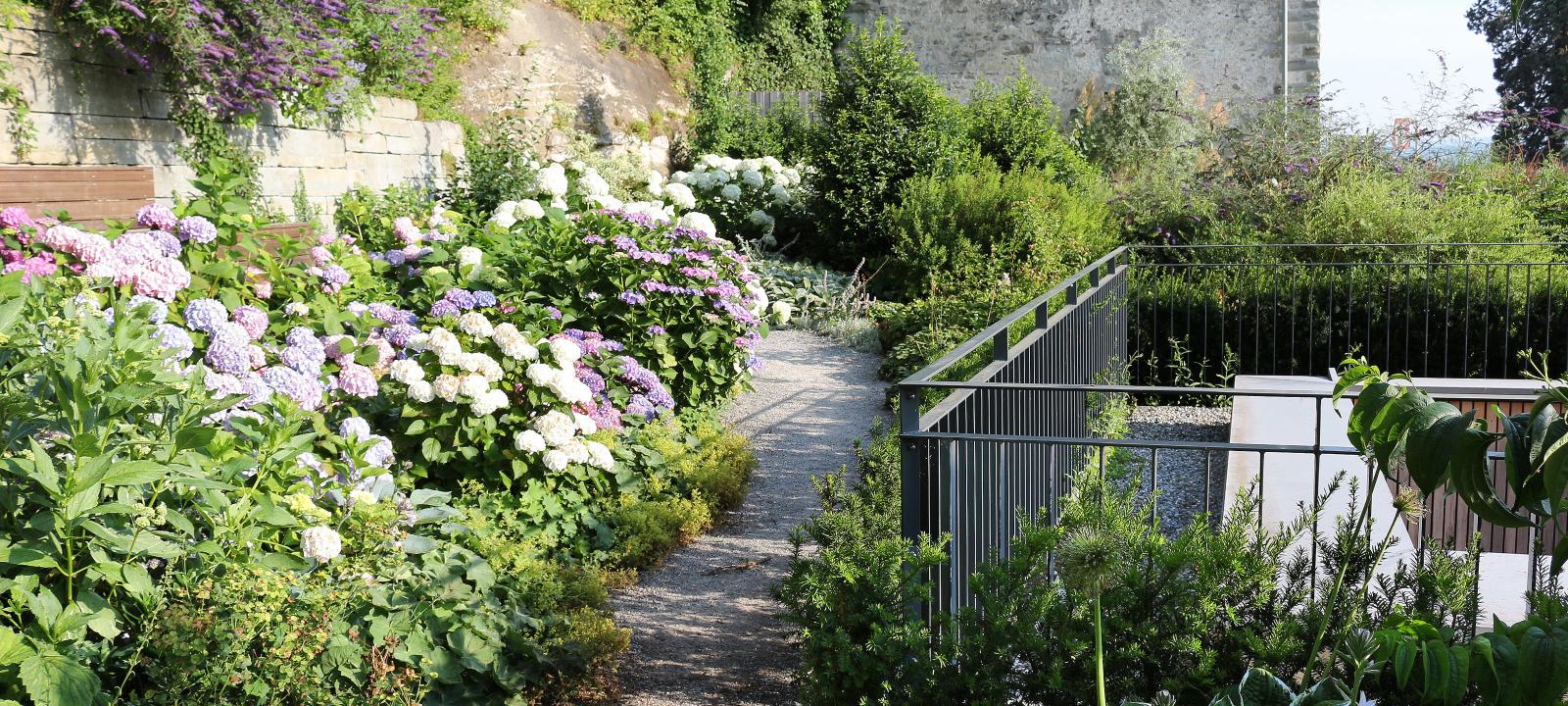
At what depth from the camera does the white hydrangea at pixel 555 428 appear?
4.25 m

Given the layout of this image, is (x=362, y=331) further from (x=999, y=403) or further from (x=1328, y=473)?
(x=1328, y=473)

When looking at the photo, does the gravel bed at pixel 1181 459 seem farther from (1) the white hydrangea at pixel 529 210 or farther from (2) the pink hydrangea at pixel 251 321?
(1) the white hydrangea at pixel 529 210

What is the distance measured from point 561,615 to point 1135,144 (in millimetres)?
13526

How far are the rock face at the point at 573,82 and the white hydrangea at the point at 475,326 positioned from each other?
6.72 metres

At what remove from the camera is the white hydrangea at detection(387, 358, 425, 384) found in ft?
13.3

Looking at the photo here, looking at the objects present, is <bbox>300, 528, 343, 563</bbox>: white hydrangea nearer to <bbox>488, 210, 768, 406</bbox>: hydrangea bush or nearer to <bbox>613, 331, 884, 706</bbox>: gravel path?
<bbox>613, 331, 884, 706</bbox>: gravel path

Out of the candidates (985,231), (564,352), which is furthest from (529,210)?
(985,231)

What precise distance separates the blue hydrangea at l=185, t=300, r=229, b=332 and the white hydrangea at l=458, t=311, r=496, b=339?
1.01 metres

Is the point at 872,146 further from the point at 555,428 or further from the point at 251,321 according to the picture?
the point at 251,321

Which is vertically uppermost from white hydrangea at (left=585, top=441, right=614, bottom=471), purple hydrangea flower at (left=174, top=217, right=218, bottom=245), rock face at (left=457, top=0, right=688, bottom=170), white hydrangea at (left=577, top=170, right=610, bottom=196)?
rock face at (left=457, top=0, right=688, bottom=170)

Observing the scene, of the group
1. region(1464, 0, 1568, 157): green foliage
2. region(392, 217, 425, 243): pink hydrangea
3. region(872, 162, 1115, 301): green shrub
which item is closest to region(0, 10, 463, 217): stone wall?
Answer: region(392, 217, 425, 243): pink hydrangea

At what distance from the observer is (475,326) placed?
4375 millimetres

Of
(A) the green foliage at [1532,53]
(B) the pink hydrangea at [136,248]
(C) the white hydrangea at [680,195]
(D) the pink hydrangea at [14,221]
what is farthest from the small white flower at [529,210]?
(A) the green foliage at [1532,53]

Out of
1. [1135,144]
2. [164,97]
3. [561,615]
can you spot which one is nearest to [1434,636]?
[561,615]
